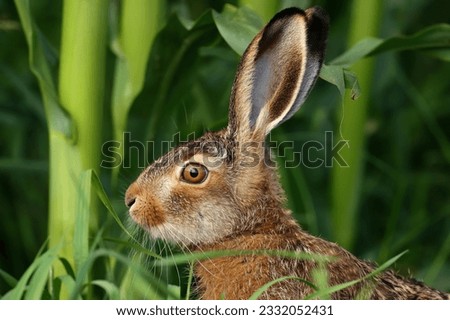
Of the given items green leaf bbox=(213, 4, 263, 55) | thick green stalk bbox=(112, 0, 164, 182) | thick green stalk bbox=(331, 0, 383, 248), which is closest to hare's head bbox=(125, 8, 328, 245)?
green leaf bbox=(213, 4, 263, 55)

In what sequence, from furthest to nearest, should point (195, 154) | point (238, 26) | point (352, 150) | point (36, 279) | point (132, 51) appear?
point (352, 150), point (132, 51), point (238, 26), point (195, 154), point (36, 279)

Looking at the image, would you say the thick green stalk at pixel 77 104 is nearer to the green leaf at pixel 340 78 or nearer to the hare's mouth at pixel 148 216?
the hare's mouth at pixel 148 216

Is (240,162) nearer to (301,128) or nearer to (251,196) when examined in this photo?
(251,196)

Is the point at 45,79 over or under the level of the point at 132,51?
under

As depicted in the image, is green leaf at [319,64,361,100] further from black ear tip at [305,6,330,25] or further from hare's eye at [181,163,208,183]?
hare's eye at [181,163,208,183]

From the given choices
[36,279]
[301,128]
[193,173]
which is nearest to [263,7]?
[193,173]
